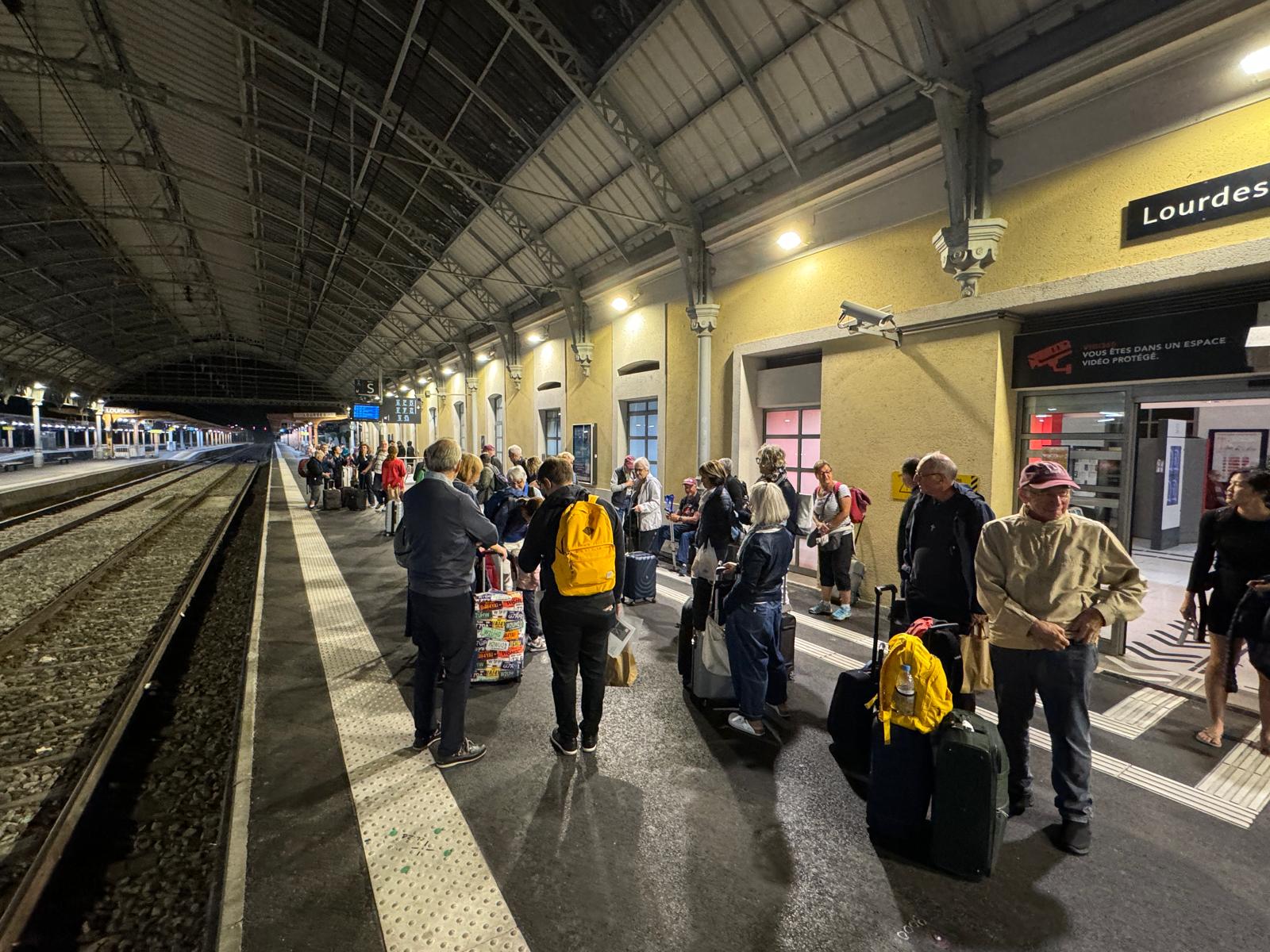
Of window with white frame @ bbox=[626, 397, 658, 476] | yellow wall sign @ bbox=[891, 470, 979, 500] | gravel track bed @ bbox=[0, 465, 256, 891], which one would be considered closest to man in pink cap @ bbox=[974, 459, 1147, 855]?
yellow wall sign @ bbox=[891, 470, 979, 500]

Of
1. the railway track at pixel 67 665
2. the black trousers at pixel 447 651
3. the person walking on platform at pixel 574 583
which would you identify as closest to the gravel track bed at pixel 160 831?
the railway track at pixel 67 665

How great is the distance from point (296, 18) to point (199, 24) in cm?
298

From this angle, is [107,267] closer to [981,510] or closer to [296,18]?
[296,18]

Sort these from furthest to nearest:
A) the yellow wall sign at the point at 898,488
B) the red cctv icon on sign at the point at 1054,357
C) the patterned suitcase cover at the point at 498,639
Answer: the yellow wall sign at the point at 898,488, the red cctv icon on sign at the point at 1054,357, the patterned suitcase cover at the point at 498,639

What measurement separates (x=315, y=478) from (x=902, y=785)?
16.9 m

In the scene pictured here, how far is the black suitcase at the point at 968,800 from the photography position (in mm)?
2508

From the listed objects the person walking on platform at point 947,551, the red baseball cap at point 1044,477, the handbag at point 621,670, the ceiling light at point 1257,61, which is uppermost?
the ceiling light at point 1257,61

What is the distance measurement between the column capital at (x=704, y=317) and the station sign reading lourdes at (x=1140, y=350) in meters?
4.77

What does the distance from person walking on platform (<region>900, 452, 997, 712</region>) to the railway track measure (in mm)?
4853

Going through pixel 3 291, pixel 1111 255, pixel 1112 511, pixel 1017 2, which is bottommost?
pixel 1112 511

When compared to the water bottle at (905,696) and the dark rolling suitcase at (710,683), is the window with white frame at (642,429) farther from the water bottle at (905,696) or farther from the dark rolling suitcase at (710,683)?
the water bottle at (905,696)

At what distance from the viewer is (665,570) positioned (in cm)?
898

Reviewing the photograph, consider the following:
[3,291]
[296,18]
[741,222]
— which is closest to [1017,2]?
[741,222]

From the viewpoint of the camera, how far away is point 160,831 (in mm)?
3143
